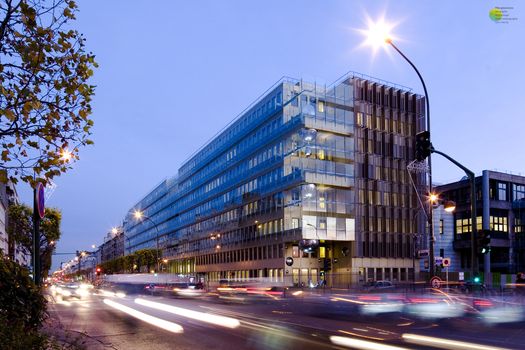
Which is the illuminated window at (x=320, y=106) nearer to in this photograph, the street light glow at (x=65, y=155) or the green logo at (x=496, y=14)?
the green logo at (x=496, y=14)

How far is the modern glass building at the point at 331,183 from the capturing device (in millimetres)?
62031

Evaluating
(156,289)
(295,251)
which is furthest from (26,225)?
(295,251)

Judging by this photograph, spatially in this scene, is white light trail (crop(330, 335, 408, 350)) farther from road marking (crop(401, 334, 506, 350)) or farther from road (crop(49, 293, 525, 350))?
road marking (crop(401, 334, 506, 350))

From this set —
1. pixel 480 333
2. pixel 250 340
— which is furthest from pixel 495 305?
pixel 250 340

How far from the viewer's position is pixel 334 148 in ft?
209

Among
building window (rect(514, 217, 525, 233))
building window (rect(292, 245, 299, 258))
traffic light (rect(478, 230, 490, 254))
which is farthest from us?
building window (rect(514, 217, 525, 233))

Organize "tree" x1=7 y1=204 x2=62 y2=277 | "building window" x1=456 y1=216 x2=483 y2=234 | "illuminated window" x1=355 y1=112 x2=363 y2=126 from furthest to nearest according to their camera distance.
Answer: "building window" x1=456 y1=216 x2=483 y2=234, "illuminated window" x1=355 y1=112 x2=363 y2=126, "tree" x1=7 y1=204 x2=62 y2=277

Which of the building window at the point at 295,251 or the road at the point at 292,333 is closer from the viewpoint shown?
the road at the point at 292,333

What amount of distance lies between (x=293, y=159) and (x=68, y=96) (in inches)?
2232

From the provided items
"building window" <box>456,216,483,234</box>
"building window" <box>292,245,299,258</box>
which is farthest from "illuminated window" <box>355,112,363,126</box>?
"building window" <box>456,216,483,234</box>

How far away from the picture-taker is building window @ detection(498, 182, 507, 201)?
256ft

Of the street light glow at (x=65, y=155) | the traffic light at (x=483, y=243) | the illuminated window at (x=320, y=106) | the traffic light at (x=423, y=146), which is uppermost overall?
the illuminated window at (x=320, y=106)

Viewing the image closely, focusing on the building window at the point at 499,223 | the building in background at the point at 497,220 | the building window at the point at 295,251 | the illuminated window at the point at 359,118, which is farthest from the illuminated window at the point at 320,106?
the building window at the point at 499,223

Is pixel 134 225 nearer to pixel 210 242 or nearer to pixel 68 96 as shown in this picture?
pixel 210 242
